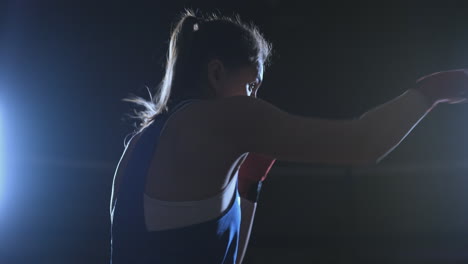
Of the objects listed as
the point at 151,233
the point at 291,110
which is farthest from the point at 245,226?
the point at 291,110

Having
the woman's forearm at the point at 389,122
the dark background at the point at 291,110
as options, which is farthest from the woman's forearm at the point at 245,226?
the dark background at the point at 291,110

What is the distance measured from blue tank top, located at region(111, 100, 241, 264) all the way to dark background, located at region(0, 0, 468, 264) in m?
2.98

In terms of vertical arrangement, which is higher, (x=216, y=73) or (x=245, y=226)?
(x=216, y=73)

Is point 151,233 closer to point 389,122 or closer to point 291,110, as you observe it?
point 389,122

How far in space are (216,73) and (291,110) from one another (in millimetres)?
3177

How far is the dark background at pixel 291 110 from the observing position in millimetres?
3584

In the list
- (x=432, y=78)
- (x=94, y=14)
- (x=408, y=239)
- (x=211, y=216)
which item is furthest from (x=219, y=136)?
(x=408, y=239)

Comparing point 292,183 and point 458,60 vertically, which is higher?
point 458,60

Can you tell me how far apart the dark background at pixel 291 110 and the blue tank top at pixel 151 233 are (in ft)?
9.79

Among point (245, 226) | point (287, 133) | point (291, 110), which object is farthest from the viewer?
point (291, 110)

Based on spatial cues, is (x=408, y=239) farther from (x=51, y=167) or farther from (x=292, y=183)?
(x=51, y=167)

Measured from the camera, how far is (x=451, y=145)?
12.4 ft

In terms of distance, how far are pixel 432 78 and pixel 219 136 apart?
30 centimetres

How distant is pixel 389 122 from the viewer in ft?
1.96
